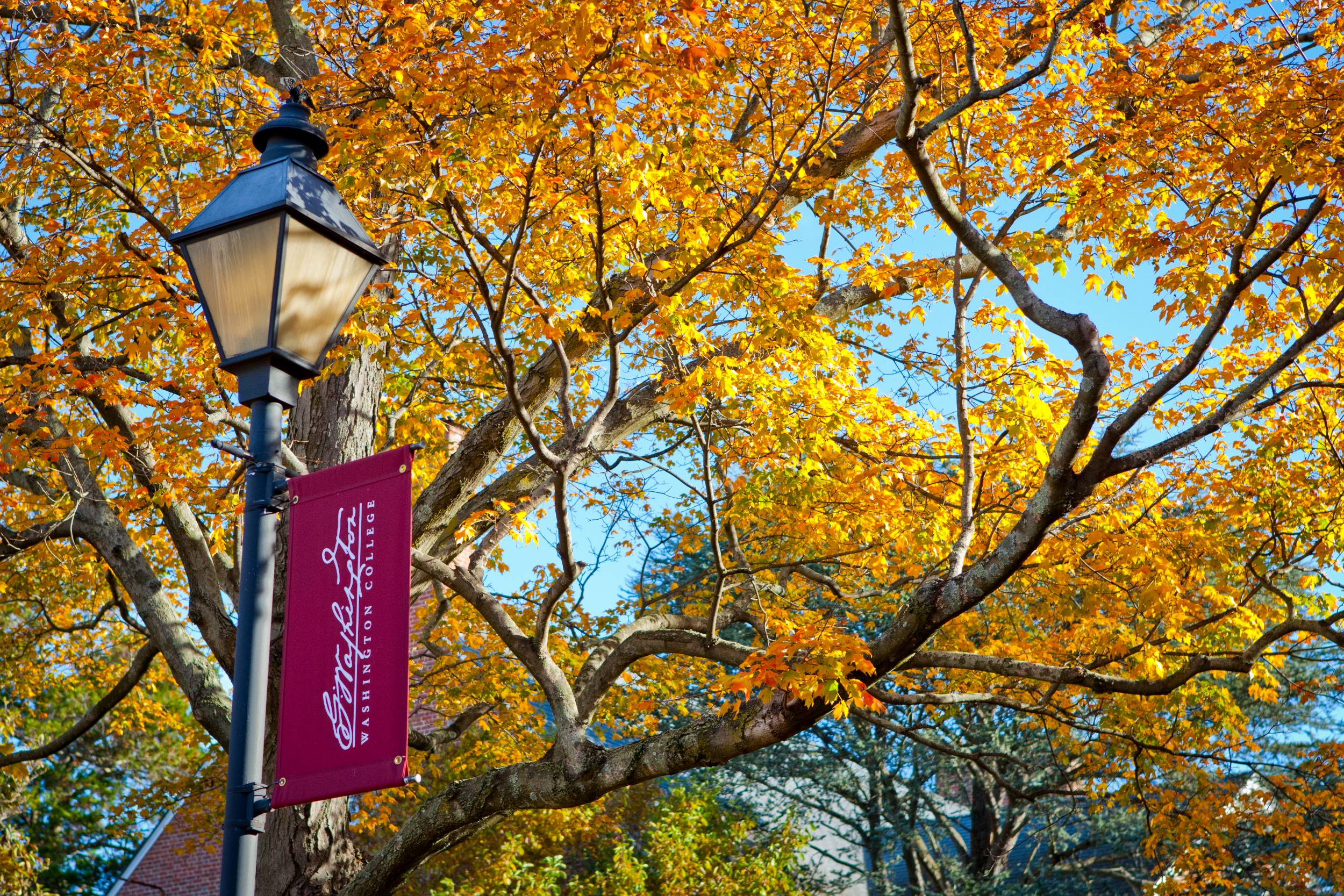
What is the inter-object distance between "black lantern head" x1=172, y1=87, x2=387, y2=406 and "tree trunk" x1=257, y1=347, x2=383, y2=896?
4074 mm

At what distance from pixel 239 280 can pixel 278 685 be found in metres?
5.13

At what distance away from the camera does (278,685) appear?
8.26 meters

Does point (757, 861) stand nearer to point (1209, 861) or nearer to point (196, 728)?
point (1209, 861)

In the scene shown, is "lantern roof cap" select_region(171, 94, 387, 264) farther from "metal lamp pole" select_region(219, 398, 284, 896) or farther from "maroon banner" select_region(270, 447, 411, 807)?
"maroon banner" select_region(270, 447, 411, 807)

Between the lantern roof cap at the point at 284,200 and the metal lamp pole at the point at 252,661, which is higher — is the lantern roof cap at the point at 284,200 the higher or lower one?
the higher one

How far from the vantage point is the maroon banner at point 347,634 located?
12.0ft

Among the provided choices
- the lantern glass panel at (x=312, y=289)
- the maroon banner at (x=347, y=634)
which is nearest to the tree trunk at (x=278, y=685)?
the maroon banner at (x=347, y=634)

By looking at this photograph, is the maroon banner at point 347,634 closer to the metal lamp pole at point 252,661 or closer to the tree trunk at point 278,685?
the metal lamp pole at point 252,661

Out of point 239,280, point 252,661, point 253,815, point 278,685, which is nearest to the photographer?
point 253,815

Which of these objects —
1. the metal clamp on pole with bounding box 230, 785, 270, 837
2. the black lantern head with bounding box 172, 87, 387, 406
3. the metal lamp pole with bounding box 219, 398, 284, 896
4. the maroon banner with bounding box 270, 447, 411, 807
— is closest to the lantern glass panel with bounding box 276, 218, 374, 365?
the black lantern head with bounding box 172, 87, 387, 406

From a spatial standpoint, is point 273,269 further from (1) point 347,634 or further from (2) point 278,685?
(2) point 278,685

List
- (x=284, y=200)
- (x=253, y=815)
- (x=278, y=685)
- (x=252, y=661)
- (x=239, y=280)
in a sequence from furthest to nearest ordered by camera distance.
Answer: (x=278, y=685), (x=239, y=280), (x=284, y=200), (x=252, y=661), (x=253, y=815)

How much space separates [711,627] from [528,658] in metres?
1.33

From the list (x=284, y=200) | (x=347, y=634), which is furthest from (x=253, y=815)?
(x=284, y=200)
